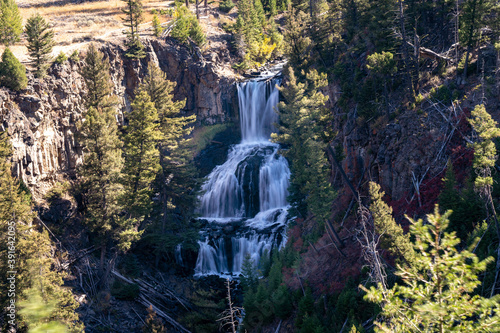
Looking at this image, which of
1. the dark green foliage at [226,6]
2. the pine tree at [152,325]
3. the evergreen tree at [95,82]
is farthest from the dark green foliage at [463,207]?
the dark green foliage at [226,6]

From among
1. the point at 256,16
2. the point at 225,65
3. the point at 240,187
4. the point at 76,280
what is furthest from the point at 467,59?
the point at 256,16

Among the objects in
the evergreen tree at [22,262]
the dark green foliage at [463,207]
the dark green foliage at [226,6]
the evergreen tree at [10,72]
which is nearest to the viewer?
the dark green foliage at [463,207]

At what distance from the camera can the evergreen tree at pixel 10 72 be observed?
83.5 ft

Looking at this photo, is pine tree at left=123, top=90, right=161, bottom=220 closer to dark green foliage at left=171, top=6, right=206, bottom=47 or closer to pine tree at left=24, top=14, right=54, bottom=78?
pine tree at left=24, top=14, right=54, bottom=78

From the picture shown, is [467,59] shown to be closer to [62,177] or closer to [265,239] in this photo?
[265,239]

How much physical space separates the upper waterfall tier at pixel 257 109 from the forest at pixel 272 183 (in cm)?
653

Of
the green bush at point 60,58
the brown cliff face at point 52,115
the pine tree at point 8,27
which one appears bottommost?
the brown cliff face at point 52,115

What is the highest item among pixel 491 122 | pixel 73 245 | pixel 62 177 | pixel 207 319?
pixel 491 122

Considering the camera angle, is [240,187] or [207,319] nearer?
[207,319]

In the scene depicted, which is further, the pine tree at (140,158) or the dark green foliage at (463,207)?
the pine tree at (140,158)

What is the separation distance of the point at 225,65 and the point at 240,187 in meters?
21.5

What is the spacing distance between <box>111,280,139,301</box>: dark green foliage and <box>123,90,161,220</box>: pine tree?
5119 millimetres

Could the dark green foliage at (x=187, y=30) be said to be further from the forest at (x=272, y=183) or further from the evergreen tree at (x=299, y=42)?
the evergreen tree at (x=299, y=42)

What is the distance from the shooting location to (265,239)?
99.0 ft
